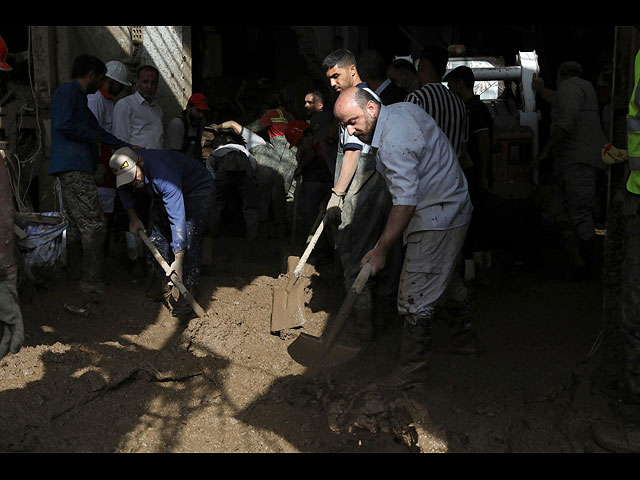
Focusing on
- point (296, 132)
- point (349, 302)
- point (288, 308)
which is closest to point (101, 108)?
point (296, 132)

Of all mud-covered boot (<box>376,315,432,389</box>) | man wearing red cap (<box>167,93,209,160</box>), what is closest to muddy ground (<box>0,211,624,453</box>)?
mud-covered boot (<box>376,315,432,389</box>)

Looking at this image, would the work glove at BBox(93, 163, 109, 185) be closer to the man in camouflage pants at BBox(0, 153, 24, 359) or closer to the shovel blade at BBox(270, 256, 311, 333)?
the man in camouflage pants at BBox(0, 153, 24, 359)

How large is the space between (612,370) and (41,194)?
18.8ft

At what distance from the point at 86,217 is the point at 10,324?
147cm

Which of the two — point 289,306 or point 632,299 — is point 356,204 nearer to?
point 289,306

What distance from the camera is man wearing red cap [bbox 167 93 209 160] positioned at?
24.3 feet

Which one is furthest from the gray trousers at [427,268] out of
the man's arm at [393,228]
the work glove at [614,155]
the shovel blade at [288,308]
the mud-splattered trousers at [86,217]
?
the mud-splattered trousers at [86,217]

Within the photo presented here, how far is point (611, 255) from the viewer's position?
394 centimetres

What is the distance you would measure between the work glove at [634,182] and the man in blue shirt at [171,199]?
3330 mm

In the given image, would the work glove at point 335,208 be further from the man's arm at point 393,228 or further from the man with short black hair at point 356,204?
the man's arm at point 393,228

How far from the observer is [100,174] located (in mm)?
6484

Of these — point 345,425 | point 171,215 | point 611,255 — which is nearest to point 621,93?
point 611,255

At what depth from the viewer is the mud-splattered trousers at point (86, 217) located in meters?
5.81

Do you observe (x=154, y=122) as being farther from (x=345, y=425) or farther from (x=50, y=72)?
(x=345, y=425)
